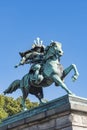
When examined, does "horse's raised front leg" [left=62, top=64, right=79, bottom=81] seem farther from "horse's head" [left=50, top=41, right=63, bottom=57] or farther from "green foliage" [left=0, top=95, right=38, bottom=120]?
"green foliage" [left=0, top=95, right=38, bottom=120]

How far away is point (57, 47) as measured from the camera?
12.4 metres

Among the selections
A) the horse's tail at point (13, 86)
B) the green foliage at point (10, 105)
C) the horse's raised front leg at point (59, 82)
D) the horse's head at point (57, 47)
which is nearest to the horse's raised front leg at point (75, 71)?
the horse's raised front leg at point (59, 82)

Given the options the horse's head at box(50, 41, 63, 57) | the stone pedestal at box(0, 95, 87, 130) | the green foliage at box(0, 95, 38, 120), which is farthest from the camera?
the green foliage at box(0, 95, 38, 120)

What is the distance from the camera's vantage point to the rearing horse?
467 inches

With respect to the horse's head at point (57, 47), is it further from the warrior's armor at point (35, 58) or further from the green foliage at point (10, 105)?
the green foliage at point (10, 105)

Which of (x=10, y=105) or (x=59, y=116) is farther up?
(x=10, y=105)

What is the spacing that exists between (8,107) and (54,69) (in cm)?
2121

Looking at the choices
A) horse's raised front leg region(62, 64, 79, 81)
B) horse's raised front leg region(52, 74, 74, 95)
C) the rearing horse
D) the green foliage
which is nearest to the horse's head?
the rearing horse

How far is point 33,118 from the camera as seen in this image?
11336mm

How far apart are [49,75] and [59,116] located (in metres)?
1.84

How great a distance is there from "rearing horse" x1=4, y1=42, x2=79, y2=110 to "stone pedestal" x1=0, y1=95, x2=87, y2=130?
69cm

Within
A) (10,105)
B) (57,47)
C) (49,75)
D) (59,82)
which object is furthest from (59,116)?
(10,105)

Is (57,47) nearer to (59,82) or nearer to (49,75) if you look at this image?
(49,75)

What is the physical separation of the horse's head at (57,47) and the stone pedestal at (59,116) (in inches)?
75.5
